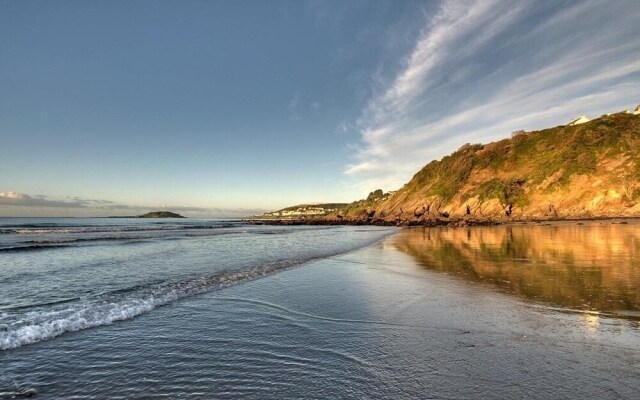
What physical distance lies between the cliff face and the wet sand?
222 ft

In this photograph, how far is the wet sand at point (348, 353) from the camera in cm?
468

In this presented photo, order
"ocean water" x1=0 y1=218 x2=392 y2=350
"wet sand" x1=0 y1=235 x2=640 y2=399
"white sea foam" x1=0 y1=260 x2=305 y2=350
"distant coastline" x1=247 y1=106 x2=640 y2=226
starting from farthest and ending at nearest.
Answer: "distant coastline" x1=247 y1=106 x2=640 y2=226
"ocean water" x1=0 y1=218 x2=392 y2=350
"white sea foam" x1=0 y1=260 x2=305 y2=350
"wet sand" x1=0 y1=235 x2=640 y2=399

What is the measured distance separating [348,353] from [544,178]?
85.0m

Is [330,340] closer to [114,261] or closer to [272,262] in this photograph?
[272,262]

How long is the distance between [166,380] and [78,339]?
11.5 ft

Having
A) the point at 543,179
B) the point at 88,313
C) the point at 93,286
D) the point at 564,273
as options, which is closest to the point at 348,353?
the point at 88,313

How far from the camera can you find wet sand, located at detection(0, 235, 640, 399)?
468 cm

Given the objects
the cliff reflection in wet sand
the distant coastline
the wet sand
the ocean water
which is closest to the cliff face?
the distant coastline

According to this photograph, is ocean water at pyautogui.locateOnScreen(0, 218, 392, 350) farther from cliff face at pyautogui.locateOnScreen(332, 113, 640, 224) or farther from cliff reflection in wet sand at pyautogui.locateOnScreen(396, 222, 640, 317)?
cliff face at pyautogui.locateOnScreen(332, 113, 640, 224)

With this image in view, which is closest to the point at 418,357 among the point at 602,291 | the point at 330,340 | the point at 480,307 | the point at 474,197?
the point at 330,340

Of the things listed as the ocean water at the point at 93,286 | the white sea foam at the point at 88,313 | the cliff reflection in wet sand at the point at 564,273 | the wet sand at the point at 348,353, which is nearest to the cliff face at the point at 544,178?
the cliff reflection in wet sand at the point at 564,273

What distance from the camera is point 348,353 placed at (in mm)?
5980

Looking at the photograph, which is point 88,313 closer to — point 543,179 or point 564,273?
point 564,273

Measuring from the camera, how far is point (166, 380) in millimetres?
5121
